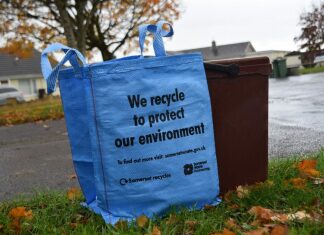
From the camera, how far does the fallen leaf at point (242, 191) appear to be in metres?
3.16

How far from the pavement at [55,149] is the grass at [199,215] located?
102 cm

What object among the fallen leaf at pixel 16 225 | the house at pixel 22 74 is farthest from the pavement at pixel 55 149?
the house at pixel 22 74

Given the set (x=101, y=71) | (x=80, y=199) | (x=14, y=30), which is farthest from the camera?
(x=14, y=30)

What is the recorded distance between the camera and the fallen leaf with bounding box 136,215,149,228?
2809 mm

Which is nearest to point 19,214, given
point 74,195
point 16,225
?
point 16,225

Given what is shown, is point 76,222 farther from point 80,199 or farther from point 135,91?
point 135,91

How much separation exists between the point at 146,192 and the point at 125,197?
0.13 m

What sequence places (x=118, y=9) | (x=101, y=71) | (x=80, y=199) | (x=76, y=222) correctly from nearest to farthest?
1. (x=101, y=71)
2. (x=76, y=222)
3. (x=80, y=199)
4. (x=118, y=9)

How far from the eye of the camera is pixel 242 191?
10.5ft

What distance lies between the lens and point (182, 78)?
2.94 metres

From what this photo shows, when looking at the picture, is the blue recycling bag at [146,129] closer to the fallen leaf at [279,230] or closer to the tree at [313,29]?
the fallen leaf at [279,230]

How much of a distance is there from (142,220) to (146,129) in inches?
20.8

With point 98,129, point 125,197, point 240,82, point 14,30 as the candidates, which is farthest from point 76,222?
point 14,30

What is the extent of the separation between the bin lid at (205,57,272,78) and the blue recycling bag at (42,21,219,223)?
22 centimetres
